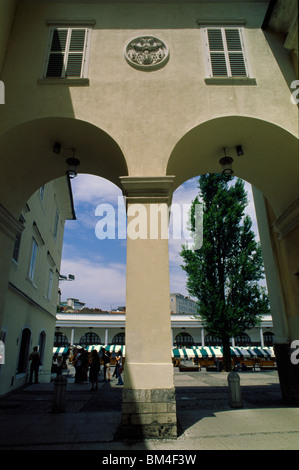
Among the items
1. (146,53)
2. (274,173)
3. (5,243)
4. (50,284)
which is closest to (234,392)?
(274,173)

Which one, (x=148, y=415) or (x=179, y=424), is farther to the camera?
(x=179, y=424)

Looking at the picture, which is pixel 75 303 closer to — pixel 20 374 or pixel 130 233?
pixel 20 374

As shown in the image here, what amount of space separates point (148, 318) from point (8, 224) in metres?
4.60

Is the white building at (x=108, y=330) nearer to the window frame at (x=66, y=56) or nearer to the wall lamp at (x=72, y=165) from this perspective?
the wall lamp at (x=72, y=165)

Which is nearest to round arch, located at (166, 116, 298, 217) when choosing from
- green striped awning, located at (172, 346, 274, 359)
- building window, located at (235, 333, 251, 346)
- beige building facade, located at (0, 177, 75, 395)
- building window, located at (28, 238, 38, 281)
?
beige building facade, located at (0, 177, 75, 395)

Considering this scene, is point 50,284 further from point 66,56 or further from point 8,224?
point 66,56

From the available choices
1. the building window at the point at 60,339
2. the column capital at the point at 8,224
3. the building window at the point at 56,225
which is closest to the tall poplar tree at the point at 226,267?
the building window at the point at 56,225

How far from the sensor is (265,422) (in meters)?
5.88

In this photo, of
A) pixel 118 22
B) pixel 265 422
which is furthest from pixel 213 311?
pixel 118 22

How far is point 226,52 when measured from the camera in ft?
25.5

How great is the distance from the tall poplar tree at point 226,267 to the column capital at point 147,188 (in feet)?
50.1

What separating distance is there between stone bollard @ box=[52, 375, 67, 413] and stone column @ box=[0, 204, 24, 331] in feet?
6.82

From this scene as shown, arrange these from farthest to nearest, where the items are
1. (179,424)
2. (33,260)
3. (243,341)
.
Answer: (243,341)
(33,260)
(179,424)

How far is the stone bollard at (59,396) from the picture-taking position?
713 cm
